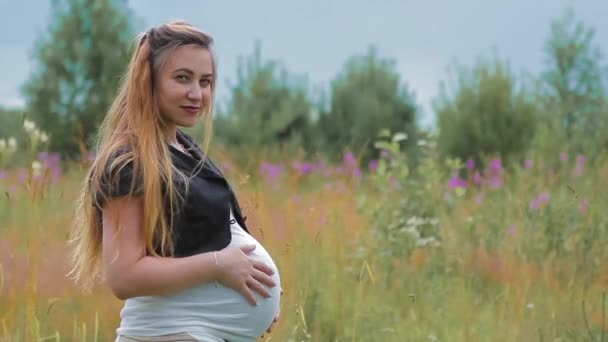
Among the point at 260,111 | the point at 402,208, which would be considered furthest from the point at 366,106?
the point at 402,208

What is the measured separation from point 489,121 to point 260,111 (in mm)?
5938

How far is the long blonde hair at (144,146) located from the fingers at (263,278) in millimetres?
246

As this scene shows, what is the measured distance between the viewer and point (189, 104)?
7.23 ft

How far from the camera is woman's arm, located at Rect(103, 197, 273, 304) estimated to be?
2014 millimetres

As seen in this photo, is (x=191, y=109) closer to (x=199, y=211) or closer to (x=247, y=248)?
(x=199, y=211)

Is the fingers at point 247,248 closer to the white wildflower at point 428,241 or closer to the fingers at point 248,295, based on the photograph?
the fingers at point 248,295

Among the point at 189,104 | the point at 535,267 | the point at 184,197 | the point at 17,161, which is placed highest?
the point at 189,104

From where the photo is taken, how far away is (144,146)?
207cm

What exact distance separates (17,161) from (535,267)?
43.8ft

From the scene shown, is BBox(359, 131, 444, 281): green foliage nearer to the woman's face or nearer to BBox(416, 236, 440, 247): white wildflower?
BBox(416, 236, 440, 247): white wildflower

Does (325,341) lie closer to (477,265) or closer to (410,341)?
(410,341)

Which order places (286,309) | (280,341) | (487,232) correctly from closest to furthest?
(280,341)
(286,309)
(487,232)

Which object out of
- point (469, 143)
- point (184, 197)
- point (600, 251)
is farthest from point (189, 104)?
point (469, 143)

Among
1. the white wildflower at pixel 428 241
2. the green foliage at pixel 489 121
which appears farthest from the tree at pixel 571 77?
the white wildflower at pixel 428 241
